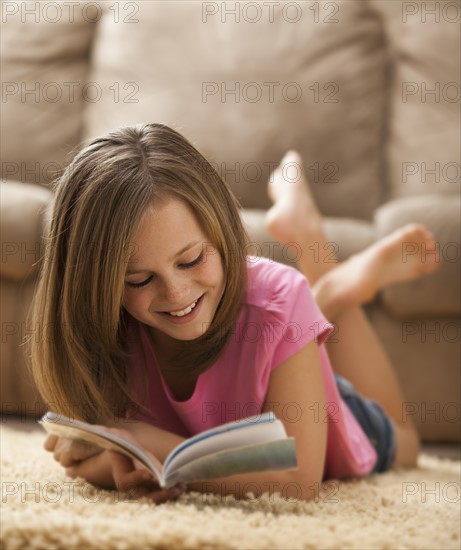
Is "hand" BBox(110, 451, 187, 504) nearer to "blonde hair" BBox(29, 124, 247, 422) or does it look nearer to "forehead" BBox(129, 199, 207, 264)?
"blonde hair" BBox(29, 124, 247, 422)

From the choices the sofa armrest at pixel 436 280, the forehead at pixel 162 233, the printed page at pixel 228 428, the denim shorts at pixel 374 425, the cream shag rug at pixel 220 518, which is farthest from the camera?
the sofa armrest at pixel 436 280

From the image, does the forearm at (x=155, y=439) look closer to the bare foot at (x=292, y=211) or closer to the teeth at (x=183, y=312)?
the teeth at (x=183, y=312)

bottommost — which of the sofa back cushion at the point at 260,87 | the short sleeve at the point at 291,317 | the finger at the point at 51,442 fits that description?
the finger at the point at 51,442

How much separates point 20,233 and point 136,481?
0.85m

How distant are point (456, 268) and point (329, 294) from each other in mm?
331

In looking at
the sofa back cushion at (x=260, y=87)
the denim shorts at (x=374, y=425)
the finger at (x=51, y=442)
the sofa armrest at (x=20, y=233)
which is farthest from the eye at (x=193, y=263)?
the sofa back cushion at (x=260, y=87)

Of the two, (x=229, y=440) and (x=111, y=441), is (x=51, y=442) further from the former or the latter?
(x=229, y=440)

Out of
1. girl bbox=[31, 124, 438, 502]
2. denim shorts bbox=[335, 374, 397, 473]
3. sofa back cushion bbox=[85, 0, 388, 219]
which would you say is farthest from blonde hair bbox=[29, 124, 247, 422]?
sofa back cushion bbox=[85, 0, 388, 219]

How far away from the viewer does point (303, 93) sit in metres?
2.22

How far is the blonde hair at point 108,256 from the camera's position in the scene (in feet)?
3.47

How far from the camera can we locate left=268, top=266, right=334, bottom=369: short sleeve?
3.78ft

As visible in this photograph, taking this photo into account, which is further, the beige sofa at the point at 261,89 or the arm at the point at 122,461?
Answer: the beige sofa at the point at 261,89

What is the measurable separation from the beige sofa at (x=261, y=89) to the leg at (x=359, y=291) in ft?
1.00

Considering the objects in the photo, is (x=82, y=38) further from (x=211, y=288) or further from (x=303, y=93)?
(x=211, y=288)
